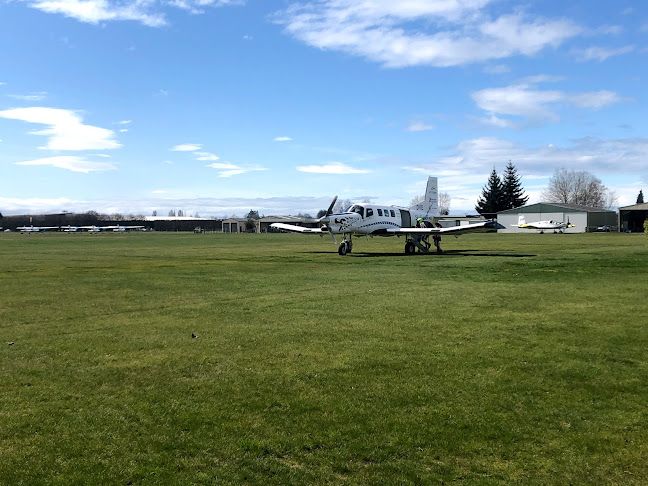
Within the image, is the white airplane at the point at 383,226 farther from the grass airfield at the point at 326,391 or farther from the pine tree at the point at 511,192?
the pine tree at the point at 511,192

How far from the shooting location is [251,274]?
19672 millimetres

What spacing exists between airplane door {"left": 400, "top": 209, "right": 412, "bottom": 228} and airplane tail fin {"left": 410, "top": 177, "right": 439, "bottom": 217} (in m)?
2.08

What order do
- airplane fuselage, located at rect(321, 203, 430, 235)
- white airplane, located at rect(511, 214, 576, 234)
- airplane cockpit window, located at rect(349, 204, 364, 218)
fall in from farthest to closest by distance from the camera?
white airplane, located at rect(511, 214, 576, 234)
airplane cockpit window, located at rect(349, 204, 364, 218)
airplane fuselage, located at rect(321, 203, 430, 235)

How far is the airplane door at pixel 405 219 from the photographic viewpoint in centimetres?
3457

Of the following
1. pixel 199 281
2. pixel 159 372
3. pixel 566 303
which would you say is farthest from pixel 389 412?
pixel 199 281

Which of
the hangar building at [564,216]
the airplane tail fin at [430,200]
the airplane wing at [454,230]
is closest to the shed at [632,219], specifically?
the hangar building at [564,216]

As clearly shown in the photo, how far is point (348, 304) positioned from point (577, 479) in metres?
8.34

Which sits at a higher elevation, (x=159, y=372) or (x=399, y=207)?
(x=399, y=207)

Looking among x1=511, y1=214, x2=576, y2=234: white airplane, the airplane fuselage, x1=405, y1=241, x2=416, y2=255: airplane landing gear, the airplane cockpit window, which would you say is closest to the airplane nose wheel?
the airplane fuselage

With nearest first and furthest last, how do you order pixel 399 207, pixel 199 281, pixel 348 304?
pixel 348 304, pixel 199 281, pixel 399 207

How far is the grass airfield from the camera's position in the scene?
4.39 metres

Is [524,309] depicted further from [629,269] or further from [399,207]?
[399,207]

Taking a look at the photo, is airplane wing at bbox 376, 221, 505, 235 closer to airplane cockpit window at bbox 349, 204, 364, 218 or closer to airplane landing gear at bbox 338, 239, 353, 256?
airplane cockpit window at bbox 349, 204, 364, 218

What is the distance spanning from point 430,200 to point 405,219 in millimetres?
3861
